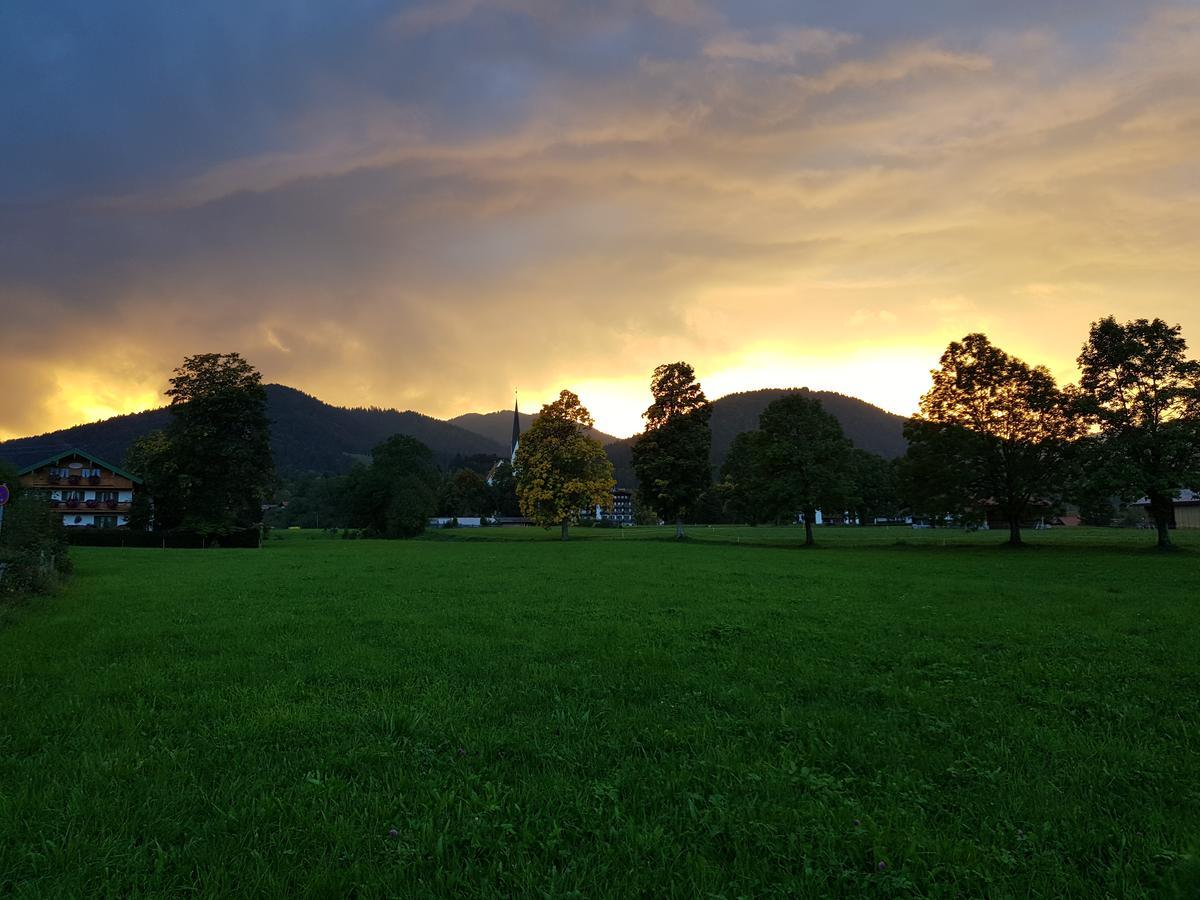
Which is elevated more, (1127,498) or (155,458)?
(155,458)

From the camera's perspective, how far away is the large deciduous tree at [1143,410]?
3553 cm

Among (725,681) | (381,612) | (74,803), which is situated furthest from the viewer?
(381,612)

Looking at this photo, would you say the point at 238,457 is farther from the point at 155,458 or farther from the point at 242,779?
the point at 242,779

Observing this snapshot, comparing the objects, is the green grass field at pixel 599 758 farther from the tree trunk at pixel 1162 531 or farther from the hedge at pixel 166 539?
the hedge at pixel 166 539

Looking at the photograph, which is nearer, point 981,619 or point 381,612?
point 981,619

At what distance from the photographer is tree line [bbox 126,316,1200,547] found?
37.7 metres

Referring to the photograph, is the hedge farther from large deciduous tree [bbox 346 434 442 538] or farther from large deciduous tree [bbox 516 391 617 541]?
large deciduous tree [bbox 516 391 617 541]

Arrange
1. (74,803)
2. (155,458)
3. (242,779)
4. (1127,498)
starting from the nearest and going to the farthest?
(74,803), (242,779), (1127,498), (155,458)

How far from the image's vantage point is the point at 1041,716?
6984 mm

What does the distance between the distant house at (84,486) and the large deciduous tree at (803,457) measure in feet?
242

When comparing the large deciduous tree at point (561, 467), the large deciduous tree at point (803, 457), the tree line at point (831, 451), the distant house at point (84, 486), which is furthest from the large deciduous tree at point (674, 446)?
the distant house at point (84, 486)

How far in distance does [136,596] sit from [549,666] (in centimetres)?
1589

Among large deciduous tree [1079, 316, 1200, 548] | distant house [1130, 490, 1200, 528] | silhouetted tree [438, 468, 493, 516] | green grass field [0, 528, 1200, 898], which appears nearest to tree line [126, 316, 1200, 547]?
large deciduous tree [1079, 316, 1200, 548]

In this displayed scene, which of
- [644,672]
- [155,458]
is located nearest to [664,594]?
[644,672]
